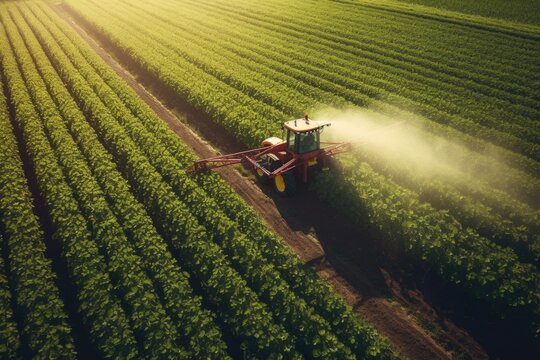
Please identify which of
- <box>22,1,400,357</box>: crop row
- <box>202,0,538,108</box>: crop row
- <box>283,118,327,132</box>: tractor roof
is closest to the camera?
<box>22,1,400,357</box>: crop row

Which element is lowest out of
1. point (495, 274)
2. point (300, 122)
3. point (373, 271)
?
point (373, 271)

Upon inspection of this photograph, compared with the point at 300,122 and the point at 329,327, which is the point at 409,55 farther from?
the point at 329,327

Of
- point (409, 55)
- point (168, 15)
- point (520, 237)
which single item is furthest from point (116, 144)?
point (168, 15)

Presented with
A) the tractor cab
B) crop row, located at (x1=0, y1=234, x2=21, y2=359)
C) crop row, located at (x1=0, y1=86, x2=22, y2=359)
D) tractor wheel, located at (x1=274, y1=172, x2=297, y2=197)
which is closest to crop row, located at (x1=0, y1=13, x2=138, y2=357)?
crop row, located at (x1=0, y1=86, x2=22, y2=359)

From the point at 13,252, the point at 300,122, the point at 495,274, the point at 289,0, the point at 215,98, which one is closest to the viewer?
the point at 495,274

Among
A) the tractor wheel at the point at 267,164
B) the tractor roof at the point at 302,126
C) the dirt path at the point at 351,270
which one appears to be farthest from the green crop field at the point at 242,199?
the tractor roof at the point at 302,126

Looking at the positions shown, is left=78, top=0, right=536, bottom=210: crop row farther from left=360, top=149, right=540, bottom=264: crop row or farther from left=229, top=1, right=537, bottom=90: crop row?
left=229, top=1, right=537, bottom=90: crop row

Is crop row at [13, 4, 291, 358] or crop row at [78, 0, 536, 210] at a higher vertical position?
crop row at [78, 0, 536, 210]

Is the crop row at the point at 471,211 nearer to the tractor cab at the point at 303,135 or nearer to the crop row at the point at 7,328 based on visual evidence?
the tractor cab at the point at 303,135

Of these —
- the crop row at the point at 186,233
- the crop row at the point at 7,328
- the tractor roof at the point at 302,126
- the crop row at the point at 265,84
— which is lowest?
the crop row at the point at 7,328
